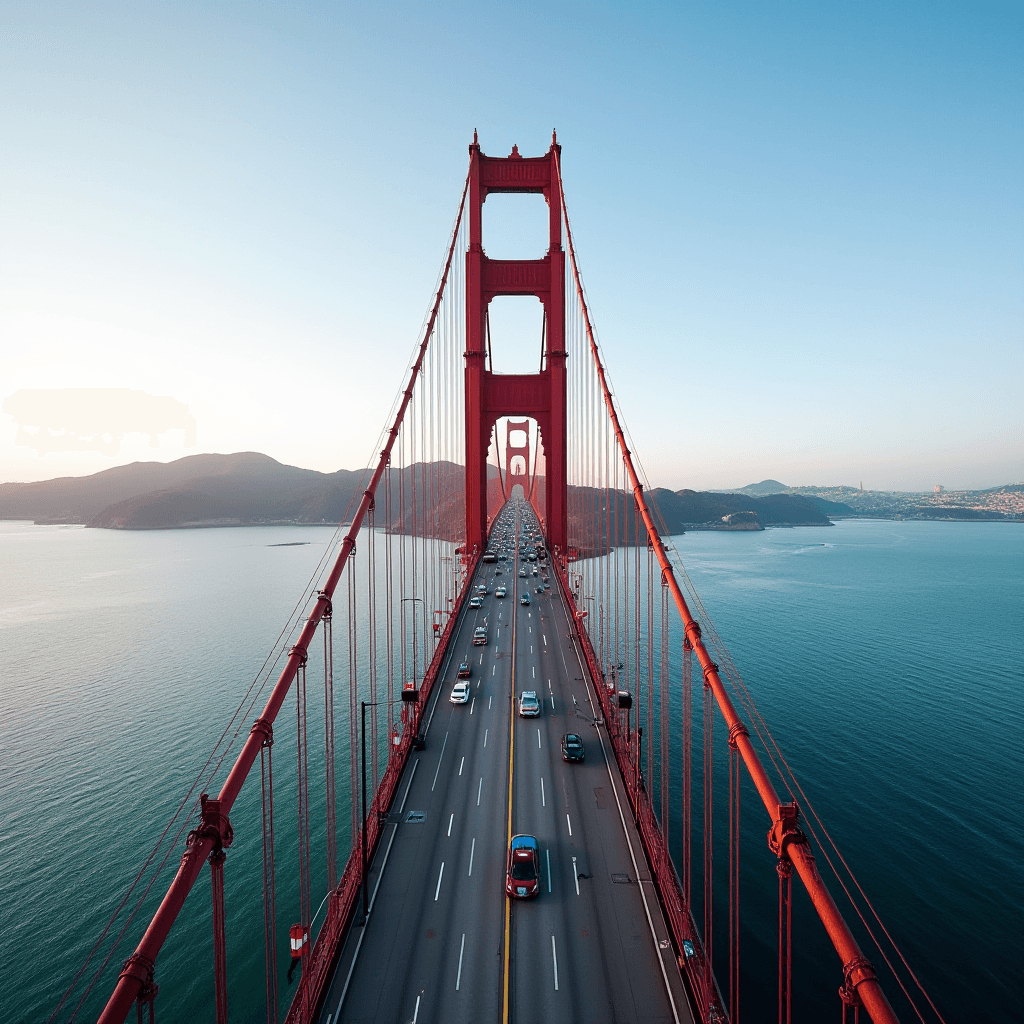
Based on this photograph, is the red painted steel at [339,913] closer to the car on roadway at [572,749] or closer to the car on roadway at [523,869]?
the car on roadway at [523,869]

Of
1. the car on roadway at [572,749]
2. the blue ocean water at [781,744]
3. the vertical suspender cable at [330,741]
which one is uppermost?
the vertical suspender cable at [330,741]

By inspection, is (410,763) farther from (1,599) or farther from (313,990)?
(1,599)

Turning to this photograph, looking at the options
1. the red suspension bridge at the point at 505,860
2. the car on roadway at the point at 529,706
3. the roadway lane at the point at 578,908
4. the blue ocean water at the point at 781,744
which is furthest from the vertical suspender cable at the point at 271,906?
the car on roadway at the point at 529,706

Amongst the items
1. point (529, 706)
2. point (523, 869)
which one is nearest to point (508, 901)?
point (523, 869)

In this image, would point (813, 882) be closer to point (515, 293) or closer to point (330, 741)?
point (330, 741)

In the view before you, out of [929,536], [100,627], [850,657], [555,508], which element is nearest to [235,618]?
[100,627]

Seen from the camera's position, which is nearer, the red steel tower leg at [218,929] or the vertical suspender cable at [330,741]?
the red steel tower leg at [218,929]
